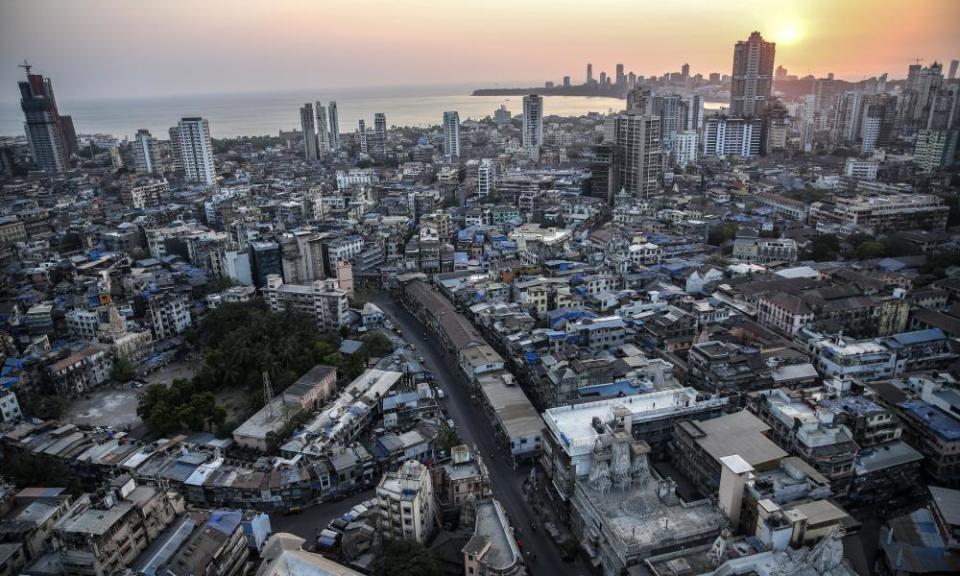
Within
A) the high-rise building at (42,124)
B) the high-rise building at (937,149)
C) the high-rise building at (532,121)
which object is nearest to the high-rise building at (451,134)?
the high-rise building at (532,121)

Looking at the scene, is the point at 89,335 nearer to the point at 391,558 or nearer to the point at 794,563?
the point at 391,558

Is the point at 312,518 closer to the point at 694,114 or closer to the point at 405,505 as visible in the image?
the point at 405,505

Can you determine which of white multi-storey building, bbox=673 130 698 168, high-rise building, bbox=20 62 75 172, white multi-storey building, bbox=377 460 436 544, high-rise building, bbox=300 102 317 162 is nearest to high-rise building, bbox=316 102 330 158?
high-rise building, bbox=300 102 317 162

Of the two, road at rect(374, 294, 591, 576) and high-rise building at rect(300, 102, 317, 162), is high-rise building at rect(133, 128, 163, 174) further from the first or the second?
road at rect(374, 294, 591, 576)

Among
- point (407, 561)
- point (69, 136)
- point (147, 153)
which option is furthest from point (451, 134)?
point (407, 561)

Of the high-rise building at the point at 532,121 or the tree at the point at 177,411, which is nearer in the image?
the tree at the point at 177,411

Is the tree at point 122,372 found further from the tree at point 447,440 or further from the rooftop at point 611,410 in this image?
the rooftop at point 611,410
